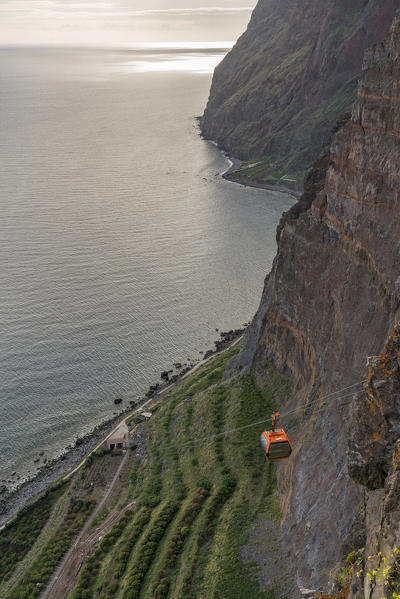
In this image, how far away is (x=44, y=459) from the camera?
60.4 metres

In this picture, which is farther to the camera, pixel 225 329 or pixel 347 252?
pixel 225 329

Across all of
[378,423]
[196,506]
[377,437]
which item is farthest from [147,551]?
[378,423]

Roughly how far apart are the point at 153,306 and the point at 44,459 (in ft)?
117

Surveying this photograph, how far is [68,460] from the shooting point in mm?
60094

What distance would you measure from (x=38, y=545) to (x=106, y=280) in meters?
57.2

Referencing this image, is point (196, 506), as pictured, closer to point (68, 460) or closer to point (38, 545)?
point (38, 545)

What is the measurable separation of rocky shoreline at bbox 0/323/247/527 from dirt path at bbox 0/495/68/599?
13.7 feet

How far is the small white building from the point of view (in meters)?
59.0

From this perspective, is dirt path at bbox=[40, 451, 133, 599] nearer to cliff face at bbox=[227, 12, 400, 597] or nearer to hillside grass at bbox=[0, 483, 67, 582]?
hillside grass at bbox=[0, 483, 67, 582]

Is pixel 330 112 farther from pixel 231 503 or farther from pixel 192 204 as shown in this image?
pixel 231 503

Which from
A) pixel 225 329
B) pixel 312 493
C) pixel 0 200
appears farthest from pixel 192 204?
pixel 312 493

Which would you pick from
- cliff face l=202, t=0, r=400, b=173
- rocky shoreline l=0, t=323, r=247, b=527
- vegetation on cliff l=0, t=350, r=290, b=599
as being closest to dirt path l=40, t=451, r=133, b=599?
vegetation on cliff l=0, t=350, r=290, b=599

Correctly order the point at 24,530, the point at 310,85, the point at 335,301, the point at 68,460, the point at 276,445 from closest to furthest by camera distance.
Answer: the point at 276,445
the point at 335,301
the point at 24,530
the point at 68,460
the point at 310,85

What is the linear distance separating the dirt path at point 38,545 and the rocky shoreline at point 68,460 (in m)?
4.18
